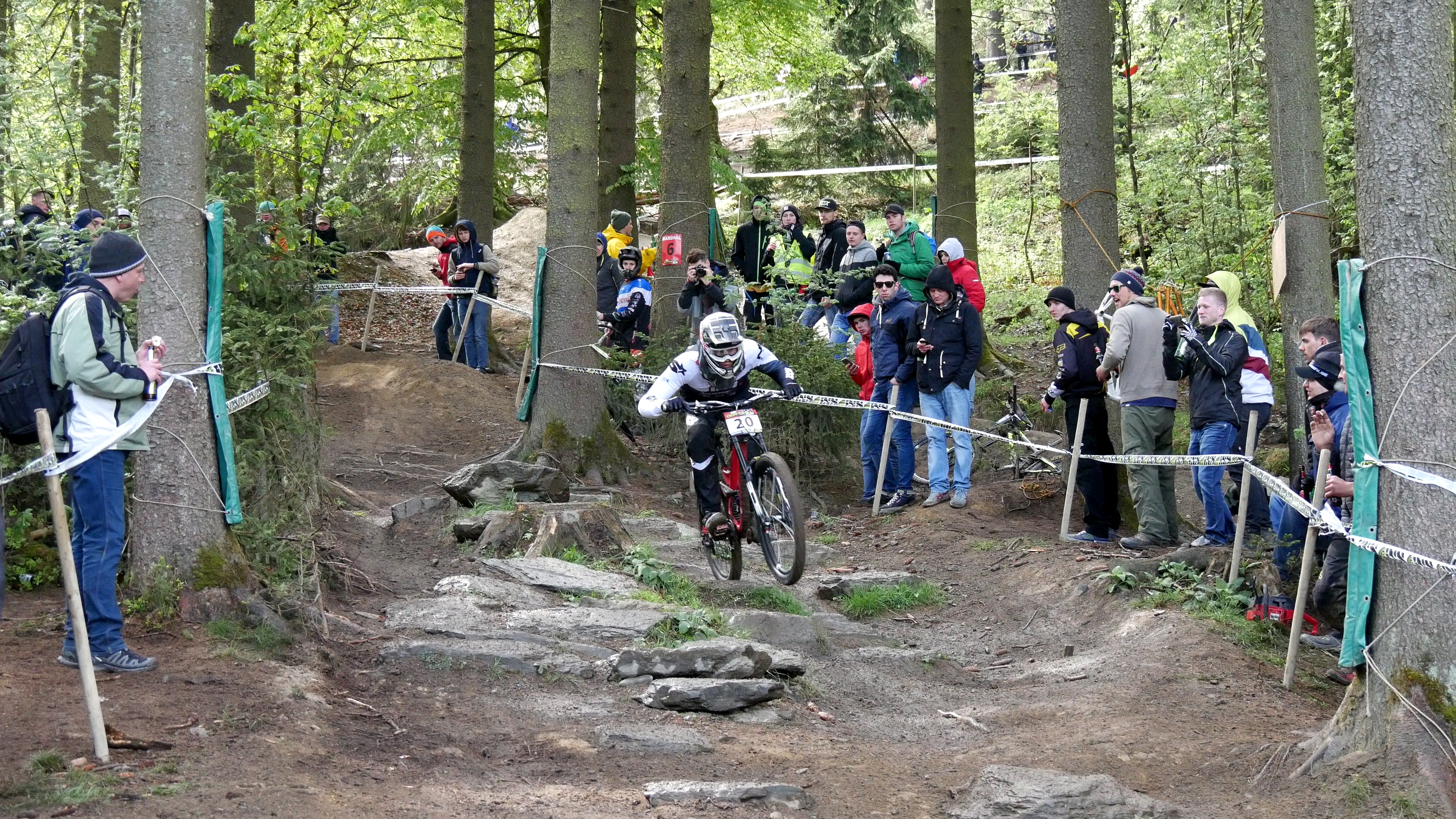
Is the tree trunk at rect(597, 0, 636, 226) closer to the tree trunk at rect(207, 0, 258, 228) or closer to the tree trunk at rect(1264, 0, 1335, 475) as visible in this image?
the tree trunk at rect(207, 0, 258, 228)

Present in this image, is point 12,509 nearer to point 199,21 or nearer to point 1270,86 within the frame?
point 199,21

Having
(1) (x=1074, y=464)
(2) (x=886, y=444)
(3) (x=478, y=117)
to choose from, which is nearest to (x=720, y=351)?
(1) (x=1074, y=464)

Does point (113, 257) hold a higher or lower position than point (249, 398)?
higher

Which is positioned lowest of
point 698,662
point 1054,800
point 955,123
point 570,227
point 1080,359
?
point 1054,800

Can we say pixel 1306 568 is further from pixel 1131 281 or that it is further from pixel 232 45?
pixel 232 45

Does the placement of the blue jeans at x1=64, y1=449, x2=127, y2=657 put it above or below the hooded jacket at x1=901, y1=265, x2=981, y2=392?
below

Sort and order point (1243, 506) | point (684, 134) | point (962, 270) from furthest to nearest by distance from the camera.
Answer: point (684, 134), point (962, 270), point (1243, 506)

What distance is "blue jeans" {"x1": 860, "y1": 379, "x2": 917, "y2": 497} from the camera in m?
12.3

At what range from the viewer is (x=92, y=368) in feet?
19.2

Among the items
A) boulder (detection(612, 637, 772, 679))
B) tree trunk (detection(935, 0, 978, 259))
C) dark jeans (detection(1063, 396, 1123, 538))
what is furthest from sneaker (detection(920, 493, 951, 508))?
boulder (detection(612, 637, 772, 679))

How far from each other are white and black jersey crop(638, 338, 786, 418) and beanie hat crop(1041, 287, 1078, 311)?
2.81 meters

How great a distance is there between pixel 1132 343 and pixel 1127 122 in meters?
11.5

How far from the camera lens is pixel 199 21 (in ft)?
22.6

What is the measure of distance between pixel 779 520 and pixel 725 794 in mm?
3648
